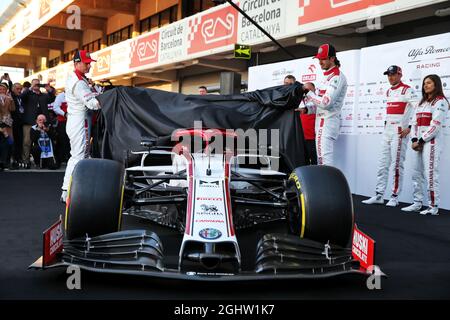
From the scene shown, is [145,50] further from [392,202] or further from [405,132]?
[392,202]

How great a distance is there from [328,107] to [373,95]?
141 centimetres

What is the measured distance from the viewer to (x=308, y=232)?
293 centimetres

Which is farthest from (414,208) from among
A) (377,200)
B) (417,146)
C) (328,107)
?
(328,107)

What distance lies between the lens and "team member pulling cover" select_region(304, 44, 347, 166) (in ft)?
18.4

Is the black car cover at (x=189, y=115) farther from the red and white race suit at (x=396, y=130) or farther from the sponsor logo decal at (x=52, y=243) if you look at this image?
the red and white race suit at (x=396, y=130)

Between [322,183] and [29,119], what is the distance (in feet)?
27.6

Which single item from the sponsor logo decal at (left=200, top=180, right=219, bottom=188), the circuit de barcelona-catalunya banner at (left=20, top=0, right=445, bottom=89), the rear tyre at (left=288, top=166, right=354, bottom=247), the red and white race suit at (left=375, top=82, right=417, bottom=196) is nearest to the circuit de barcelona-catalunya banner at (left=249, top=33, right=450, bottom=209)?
the red and white race suit at (left=375, top=82, right=417, bottom=196)

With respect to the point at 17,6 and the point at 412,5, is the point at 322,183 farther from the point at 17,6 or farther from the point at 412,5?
the point at 17,6

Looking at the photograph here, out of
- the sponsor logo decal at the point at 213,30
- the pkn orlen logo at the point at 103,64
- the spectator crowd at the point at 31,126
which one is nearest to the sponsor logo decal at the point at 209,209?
the spectator crowd at the point at 31,126

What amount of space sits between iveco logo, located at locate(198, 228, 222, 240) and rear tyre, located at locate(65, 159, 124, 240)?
0.60 m

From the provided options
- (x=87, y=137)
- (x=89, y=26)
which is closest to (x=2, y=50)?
(x=89, y=26)

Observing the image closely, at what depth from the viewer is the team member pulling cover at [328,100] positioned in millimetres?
5602

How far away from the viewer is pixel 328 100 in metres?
5.61

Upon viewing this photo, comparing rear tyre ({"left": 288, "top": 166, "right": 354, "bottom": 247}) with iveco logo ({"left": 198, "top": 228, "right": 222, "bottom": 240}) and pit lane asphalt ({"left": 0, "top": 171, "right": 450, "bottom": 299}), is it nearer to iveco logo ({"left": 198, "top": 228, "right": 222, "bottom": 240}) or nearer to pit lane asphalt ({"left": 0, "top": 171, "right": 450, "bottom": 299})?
pit lane asphalt ({"left": 0, "top": 171, "right": 450, "bottom": 299})
